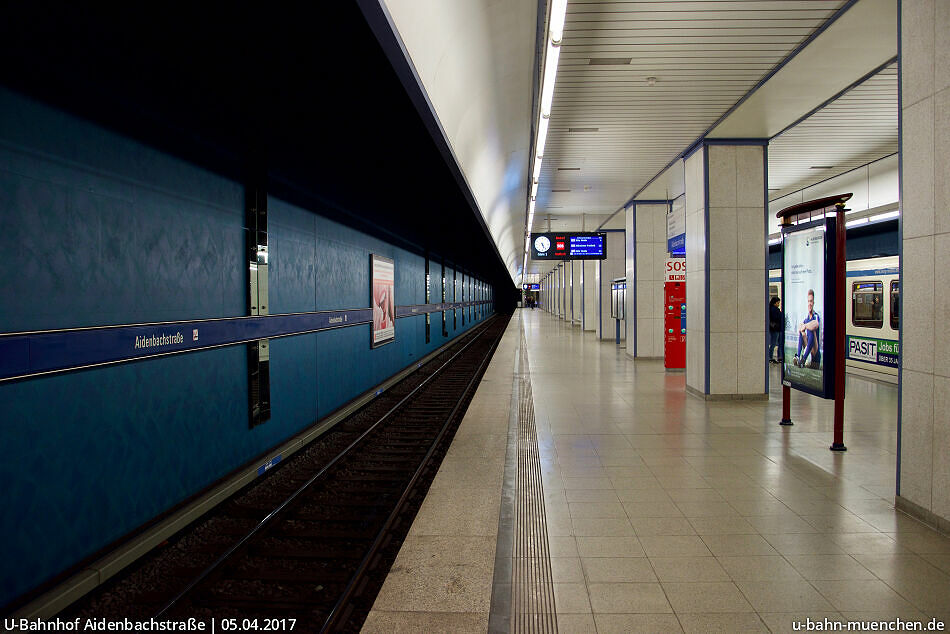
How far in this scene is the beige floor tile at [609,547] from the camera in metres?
3.41

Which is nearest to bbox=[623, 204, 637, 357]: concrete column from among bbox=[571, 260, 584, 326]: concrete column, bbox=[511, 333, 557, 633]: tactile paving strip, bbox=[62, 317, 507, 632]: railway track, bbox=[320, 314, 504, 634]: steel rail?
bbox=[320, 314, 504, 634]: steel rail

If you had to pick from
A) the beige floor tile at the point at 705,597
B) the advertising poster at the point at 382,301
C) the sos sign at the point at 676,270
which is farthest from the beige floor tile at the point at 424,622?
the sos sign at the point at 676,270

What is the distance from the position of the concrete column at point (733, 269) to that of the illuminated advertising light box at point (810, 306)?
1.90m

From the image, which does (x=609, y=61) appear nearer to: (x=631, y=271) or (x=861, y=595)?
(x=861, y=595)

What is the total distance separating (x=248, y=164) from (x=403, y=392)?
244 inches

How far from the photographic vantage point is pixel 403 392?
35.0 ft

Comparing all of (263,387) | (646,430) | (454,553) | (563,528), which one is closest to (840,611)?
(563,528)

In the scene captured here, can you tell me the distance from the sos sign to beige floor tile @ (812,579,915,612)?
10.3 meters

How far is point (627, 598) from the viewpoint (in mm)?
2891

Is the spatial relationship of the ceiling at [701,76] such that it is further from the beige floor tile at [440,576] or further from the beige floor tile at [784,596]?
the beige floor tile at [784,596]

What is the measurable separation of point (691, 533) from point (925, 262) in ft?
8.27

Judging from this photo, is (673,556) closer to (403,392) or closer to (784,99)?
(784,99)

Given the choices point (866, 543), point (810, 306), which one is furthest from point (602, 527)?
point (810, 306)

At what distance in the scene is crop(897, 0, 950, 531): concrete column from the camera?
11.9 feet
